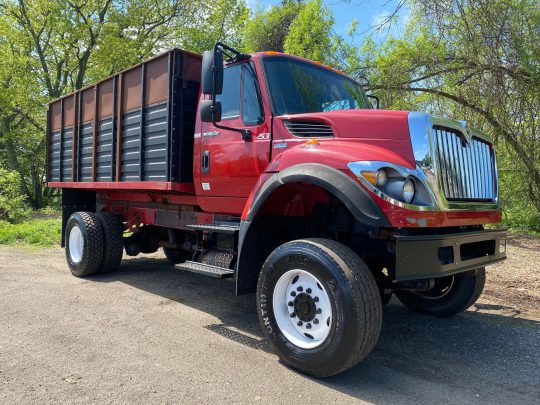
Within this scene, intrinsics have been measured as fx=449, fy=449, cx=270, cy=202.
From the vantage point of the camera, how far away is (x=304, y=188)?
13.3ft

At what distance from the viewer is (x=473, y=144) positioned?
3895 mm

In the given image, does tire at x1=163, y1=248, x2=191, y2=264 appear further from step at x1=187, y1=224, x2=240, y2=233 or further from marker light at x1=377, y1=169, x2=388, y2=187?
marker light at x1=377, y1=169, x2=388, y2=187

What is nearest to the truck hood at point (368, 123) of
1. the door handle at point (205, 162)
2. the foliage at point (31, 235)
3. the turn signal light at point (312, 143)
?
Result: the turn signal light at point (312, 143)

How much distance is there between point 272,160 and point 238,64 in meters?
1.20

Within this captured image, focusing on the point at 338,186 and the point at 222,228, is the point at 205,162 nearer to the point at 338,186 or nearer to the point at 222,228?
the point at 222,228

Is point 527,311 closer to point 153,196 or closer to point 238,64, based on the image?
point 238,64

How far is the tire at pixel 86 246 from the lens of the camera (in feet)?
21.6

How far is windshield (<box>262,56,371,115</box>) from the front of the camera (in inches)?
169

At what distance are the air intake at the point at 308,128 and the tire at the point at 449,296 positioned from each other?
6.81 feet

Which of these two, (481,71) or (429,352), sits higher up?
(481,71)

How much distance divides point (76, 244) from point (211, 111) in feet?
13.5

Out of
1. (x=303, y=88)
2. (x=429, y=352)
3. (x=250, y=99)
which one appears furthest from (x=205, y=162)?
(x=429, y=352)

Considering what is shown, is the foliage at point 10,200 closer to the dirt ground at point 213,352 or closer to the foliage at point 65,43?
the foliage at point 65,43

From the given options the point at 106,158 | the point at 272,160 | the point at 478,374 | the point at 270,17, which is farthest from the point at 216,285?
the point at 270,17
